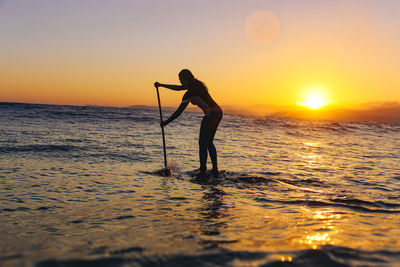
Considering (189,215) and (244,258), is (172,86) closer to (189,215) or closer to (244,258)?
(189,215)

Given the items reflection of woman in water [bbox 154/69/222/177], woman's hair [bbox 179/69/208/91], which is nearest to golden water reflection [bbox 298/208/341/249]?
reflection of woman in water [bbox 154/69/222/177]

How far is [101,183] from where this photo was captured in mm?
5535

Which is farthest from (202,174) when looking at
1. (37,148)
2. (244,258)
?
(37,148)

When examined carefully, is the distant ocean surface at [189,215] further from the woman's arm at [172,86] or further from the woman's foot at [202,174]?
the woman's arm at [172,86]

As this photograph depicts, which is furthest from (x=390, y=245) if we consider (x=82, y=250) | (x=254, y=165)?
(x=254, y=165)

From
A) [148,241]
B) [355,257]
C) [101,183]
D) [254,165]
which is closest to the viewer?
[355,257]

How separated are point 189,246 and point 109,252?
65 cm

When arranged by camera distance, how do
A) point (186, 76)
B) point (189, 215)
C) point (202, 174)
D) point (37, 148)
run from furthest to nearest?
point (37, 148) < point (202, 174) < point (186, 76) < point (189, 215)

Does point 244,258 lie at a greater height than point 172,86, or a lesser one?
lesser

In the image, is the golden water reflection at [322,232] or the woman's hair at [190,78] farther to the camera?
the woman's hair at [190,78]

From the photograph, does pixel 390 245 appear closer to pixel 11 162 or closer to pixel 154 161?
pixel 154 161

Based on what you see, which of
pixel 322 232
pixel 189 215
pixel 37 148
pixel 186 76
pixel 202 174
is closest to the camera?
pixel 322 232

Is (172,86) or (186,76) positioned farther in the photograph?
(172,86)

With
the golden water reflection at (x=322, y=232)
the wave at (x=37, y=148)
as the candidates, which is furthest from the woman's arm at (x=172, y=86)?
the wave at (x=37, y=148)
